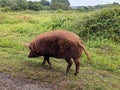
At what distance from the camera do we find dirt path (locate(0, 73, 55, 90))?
6475mm

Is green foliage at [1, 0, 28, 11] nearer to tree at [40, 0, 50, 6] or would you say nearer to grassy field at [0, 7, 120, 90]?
tree at [40, 0, 50, 6]

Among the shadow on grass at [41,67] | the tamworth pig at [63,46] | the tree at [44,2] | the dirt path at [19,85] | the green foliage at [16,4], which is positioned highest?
the tamworth pig at [63,46]

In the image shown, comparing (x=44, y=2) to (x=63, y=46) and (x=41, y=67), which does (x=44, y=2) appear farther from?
(x=63, y=46)

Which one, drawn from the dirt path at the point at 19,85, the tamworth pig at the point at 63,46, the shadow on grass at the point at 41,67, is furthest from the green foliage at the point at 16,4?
the dirt path at the point at 19,85

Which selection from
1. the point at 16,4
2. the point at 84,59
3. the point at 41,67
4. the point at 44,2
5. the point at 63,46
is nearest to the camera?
the point at 63,46

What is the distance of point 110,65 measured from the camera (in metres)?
8.12

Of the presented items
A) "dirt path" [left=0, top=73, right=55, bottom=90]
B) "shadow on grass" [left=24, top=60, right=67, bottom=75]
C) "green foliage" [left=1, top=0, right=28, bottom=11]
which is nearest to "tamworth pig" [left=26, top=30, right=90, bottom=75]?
"shadow on grass" [left=24, top=60, right=67, bottom=75]

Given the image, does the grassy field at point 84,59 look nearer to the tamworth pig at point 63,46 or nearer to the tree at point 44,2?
the tamworth pig at point 63,46

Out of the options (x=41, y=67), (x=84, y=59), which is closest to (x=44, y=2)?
(x=84, y=59)

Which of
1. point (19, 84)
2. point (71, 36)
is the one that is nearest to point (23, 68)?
point (19, 84)

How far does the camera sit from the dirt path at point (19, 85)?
6.47m

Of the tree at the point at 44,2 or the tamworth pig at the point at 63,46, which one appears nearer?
the tamworth pig at the point at 63,46

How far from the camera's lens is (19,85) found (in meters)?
6.62

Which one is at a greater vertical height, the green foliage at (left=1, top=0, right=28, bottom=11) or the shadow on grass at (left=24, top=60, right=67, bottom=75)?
the shadow on grass at (left=24, top=60, right=67, bottom=75)
